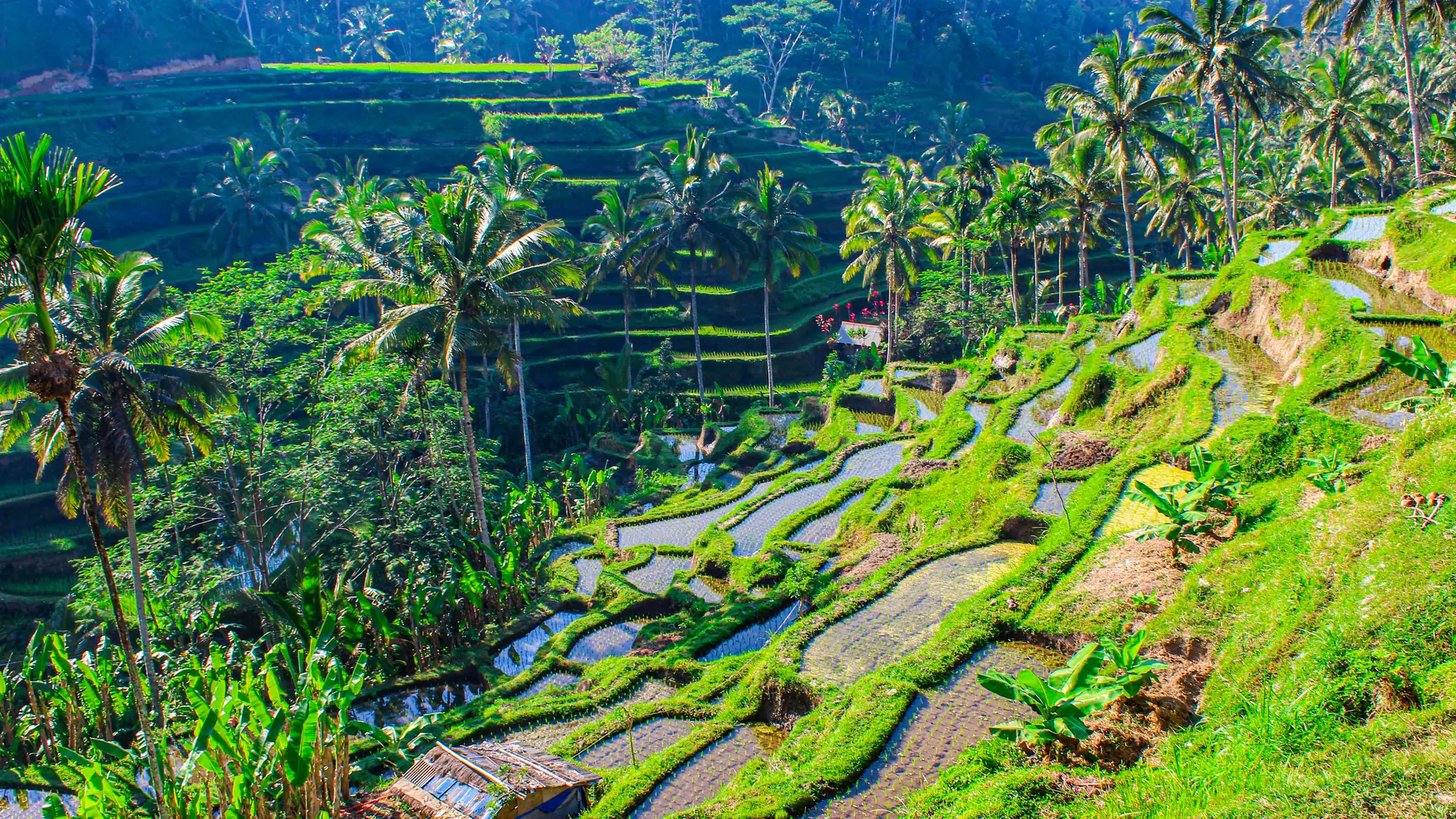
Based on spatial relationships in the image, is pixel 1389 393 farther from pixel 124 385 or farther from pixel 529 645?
pixel 124 385

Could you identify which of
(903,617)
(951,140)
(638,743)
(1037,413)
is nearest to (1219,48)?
(1037,413)

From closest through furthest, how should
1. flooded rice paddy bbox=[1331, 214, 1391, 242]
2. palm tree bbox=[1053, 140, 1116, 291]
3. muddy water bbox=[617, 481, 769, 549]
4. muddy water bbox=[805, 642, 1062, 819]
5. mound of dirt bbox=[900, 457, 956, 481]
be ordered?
muddy water bbox=[805, 642, 1062, 819] < mound of dirt bbox=[900, 457, 956, 481] < flooded rice paddy bbox=[1331, 214, 1391, 242] < muddy water bbox=[617, 481, 769, 549] < palm tree bbox=[1053, 140, 1116, 291]

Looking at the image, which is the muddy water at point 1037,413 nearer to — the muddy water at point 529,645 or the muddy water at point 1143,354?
the muddy water at point 1143,354

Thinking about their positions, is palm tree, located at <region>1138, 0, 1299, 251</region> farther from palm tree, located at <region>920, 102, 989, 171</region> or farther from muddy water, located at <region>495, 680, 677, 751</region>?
palm tree, located at <region>920, 102, 989, 171</region>

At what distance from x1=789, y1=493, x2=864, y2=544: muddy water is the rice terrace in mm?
97

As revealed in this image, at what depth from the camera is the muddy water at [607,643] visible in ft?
60.6

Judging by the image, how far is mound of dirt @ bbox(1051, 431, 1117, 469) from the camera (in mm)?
18750

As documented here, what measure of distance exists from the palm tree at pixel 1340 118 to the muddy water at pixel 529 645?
33485 mm

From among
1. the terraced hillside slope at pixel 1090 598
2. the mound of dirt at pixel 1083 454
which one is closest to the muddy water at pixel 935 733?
A: the terraced hillside slope at pixel 1090 598

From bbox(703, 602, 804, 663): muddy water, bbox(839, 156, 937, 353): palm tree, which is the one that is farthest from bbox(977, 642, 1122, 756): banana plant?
bbox(839, 156, 937, 353): palm tree

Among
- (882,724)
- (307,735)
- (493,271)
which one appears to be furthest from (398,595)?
(882,724)

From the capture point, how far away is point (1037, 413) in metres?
23.5

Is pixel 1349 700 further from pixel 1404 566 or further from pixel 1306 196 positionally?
pixel 1306 196

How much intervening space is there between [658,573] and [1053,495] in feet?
29.8
